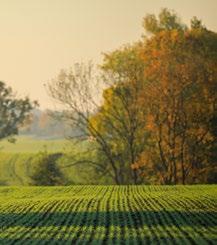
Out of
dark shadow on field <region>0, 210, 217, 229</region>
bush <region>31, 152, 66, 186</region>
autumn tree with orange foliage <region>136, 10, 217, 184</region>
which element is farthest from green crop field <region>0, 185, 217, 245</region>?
bush <region>31, 152, 66, 186</region>

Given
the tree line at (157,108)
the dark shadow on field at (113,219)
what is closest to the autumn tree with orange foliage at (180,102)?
the tree line at (157,108)

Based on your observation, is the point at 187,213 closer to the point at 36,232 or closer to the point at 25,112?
the point at 36,232

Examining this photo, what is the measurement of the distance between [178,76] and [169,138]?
276 inches

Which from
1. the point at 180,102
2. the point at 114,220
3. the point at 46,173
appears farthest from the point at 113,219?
the point at 46,173

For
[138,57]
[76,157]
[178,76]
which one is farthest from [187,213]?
[76,157]

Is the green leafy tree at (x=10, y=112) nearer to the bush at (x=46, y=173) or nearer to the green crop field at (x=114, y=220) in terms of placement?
the bush at (x=46, y=173)

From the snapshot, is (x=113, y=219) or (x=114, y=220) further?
(x=113, y=219)

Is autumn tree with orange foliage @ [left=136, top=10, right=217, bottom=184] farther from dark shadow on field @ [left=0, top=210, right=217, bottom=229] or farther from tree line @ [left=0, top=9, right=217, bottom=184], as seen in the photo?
dark shadow on field @ [left=0, top=210, right=217, bottom=229]

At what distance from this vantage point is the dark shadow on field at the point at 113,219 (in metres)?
32.0

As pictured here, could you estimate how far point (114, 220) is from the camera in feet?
110

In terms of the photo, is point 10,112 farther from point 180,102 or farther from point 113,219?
point 113,219

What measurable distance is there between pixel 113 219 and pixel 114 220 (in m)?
0.44

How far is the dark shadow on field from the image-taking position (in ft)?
105

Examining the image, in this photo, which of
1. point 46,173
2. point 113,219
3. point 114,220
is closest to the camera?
point 114,220
